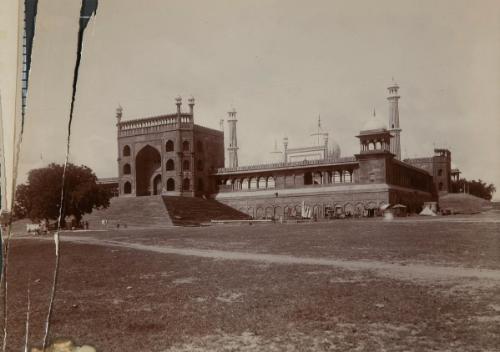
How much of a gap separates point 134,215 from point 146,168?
51.0 feet

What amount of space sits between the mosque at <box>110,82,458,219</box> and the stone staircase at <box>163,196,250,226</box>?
210 centimetres

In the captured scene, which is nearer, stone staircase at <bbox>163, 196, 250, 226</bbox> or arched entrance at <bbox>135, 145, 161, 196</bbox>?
stone staircase at <bbox>163, 196, 250, 226</bbox>

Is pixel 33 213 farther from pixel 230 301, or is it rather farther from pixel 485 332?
pixel 485 332

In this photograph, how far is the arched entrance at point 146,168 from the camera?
49906 millimetres

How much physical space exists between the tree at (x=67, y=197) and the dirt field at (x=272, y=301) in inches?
232

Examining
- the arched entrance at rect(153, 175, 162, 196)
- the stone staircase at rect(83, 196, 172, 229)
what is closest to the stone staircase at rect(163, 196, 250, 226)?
the stone staircase at rect(83, 196, 172, 229)

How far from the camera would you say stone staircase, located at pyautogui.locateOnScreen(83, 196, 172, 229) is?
33.8m

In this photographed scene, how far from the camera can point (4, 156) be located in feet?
20.1

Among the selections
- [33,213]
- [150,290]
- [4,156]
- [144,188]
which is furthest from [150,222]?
[4,156]

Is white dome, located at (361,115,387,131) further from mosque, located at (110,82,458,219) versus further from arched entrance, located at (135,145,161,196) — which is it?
arched entrance, located at (135,145,161,196)

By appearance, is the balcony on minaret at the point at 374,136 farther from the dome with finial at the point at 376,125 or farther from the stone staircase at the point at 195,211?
the stone staircase at the point at 195,211

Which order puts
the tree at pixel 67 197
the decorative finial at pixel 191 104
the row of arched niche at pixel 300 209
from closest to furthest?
the tree at pixel 67 197
the row of arched niche at pixel 300 209
the decorative finial at pixel 191 104

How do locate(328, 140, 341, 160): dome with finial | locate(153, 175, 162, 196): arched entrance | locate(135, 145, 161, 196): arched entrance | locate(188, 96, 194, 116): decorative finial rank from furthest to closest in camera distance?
locate(328, 140, 341, 160): dome with finial, locate(153, 175, 162, 196): arched entrance, locate(135, 145, 161, 196): arched entrance, locate(188, 96, 194, 116): decorative finial

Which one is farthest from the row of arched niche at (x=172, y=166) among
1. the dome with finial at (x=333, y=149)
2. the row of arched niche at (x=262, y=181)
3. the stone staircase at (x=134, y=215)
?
the dome with finial at (x=333, y=149)
